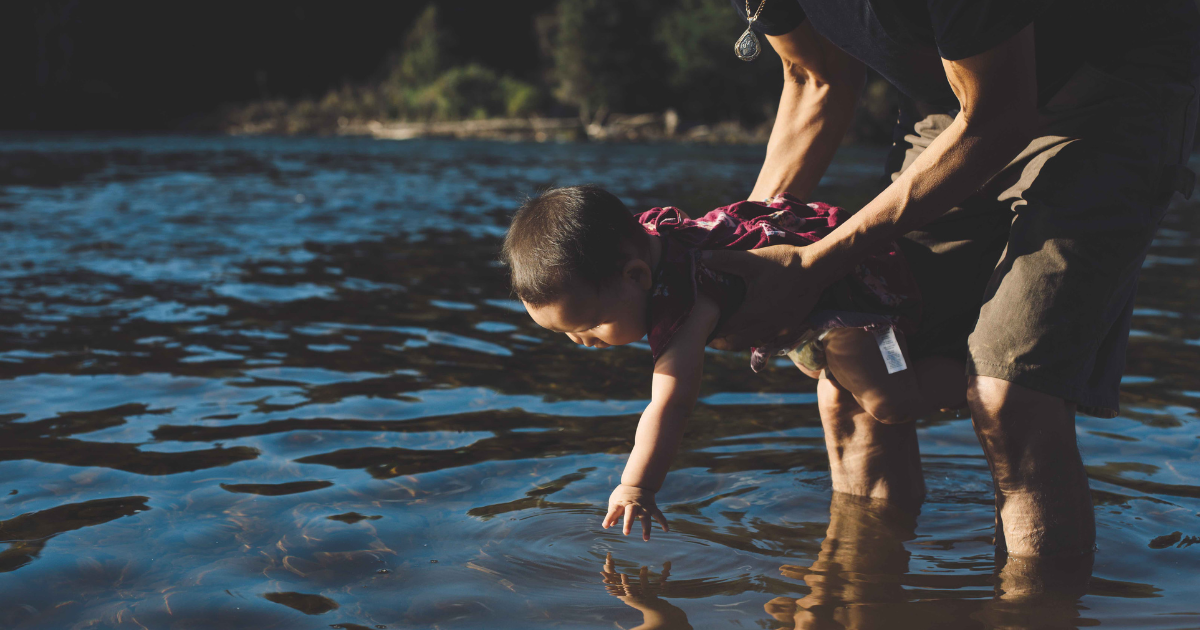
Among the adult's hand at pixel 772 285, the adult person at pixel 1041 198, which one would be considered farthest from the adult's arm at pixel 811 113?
the adult's hand at pixel 772 285

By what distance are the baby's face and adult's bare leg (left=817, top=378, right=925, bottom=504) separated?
742 mm

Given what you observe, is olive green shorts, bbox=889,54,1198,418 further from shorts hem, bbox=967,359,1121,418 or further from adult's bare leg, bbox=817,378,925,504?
adult's bare leg, bbox=817,378,925,504

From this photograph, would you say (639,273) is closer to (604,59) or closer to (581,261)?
(581,261)

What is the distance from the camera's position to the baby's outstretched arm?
2.38 metres

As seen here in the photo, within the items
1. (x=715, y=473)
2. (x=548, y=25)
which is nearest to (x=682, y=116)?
(x=548, y=25)

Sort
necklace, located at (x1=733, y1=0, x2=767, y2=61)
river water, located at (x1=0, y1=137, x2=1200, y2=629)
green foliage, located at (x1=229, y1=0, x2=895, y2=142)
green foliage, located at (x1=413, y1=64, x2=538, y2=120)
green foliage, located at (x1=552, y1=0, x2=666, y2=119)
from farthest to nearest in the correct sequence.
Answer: green foliage, located at (x1=552, y1=0, x2=666, y2=119), green foliage, located at (x1=413, y1=64, x2=538, y2=120), green foliage, located at (x1=229, y1=0, x2=895, y2=142), necklace, located at (x1=733, y1=0, x2=767, y2=61), river water, located at (x1=0, y1=137, x2=1200, y2=629)

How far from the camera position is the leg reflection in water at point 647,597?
2.36 metres

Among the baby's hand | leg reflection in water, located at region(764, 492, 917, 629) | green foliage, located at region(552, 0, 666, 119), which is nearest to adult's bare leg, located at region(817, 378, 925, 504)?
leg reflection in water, located at region(764, 492, 917, 629)

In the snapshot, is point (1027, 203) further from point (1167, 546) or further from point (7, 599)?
point (7, 599)

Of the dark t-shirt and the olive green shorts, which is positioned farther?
the olive green shorts

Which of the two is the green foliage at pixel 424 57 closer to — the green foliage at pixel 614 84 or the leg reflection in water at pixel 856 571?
the green foliage at pixel 614 84

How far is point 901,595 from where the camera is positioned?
2533mm

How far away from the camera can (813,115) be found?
3.06 m

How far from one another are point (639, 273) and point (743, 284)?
272 millimetres
